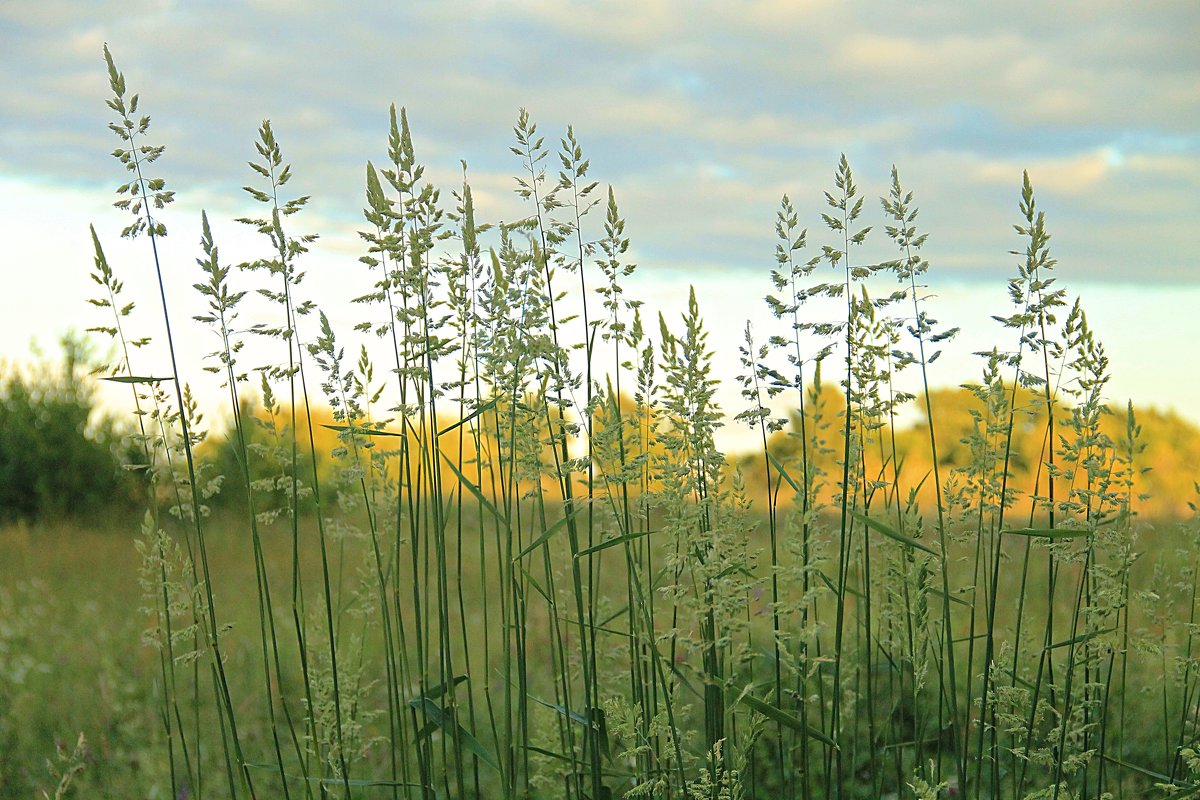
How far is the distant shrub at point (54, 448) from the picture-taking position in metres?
12.1

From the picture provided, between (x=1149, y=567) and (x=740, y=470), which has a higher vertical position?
(x=740, y=470)

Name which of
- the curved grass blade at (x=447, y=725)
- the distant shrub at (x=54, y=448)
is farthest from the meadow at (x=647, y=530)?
the distant shrub at (x=54, y=448)

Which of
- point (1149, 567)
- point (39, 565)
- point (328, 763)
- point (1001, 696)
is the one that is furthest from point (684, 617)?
point (39, 565)

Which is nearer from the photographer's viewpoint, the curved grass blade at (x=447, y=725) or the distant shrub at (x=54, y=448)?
the curved grass blade at (x=447, y=725)

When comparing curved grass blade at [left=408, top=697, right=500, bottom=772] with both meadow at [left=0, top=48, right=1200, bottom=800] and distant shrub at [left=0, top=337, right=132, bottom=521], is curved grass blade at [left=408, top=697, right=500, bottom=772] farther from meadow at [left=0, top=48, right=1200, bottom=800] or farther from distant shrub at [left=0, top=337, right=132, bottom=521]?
distant shrub at [left=0, top=337, right=132, bottom=521]

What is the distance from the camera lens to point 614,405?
8.96ft

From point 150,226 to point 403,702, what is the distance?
1420mm

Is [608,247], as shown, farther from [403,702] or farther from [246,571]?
[246,571]

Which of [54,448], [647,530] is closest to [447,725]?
[647,530]

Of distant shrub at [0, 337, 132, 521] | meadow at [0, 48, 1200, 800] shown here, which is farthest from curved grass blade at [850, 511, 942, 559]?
distant shrub at [0, 337, 132, 521]

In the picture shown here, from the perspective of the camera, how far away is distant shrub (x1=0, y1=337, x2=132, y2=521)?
12109 millimetres

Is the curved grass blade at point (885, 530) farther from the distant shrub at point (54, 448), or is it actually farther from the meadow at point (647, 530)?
the distant shrub at point (54, 448)

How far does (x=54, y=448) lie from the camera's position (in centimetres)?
1218

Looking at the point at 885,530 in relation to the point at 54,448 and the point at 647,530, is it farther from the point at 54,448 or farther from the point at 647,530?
the point at 54,448
